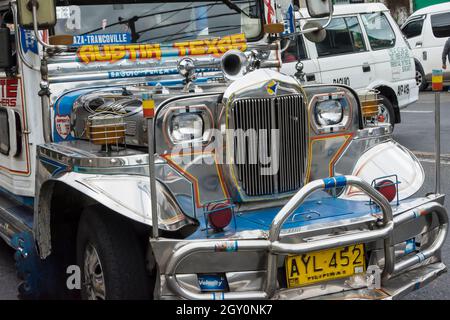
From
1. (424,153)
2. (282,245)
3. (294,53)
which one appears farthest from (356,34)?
(282,245)

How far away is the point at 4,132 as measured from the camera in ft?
17.1

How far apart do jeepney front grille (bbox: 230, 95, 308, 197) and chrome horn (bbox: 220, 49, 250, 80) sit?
30.6 inches

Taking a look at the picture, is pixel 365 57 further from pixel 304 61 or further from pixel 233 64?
pixel 233 64

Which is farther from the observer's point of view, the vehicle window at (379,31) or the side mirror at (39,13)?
the vehicle window at (379,31)

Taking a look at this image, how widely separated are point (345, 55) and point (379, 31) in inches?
33.2

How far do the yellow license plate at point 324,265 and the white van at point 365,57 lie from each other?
7.44m

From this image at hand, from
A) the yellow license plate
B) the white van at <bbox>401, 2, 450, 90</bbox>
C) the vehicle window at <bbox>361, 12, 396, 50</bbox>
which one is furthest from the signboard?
the white van at <bbox>401, 2, 450, 90</bbox>

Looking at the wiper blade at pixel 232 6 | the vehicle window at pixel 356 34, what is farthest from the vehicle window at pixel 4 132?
the vehicle window at pixel 356 34

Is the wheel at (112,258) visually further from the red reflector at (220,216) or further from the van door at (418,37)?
the van door at (418,37)

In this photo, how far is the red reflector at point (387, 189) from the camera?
3.84 m

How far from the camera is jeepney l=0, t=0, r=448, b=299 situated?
3.30 meters

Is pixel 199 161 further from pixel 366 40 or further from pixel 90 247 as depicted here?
pixel 366 40

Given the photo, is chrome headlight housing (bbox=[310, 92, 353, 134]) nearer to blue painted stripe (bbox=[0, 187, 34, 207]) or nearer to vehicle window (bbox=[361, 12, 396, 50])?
blue painted stripe (bbox=[0, 187, 34, 207])
